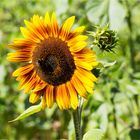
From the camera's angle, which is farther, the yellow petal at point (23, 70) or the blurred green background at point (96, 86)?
the blurred green background at point (96, 86)

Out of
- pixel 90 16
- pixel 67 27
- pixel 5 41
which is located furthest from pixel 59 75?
pixel 5 41

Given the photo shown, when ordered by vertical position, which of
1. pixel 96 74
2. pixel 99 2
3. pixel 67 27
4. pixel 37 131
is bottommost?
pixel 37 131

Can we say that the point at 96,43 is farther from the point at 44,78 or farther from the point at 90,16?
the point at 90,16

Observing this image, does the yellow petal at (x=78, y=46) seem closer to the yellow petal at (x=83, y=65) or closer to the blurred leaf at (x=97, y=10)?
the yellow petal at (x=83, y=65)

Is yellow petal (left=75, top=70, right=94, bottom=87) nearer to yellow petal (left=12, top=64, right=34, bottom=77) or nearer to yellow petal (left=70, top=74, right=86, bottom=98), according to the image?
yellow petal (left=70, top=74, right=86, bottom=98)

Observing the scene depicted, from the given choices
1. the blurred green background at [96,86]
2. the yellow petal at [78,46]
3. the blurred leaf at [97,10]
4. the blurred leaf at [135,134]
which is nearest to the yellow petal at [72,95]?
the yellow petal at [78,46]

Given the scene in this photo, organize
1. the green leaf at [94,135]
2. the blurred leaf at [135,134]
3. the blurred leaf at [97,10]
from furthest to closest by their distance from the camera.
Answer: the blurred leaf at [135,134], the blurred leaf at [97,10], the green leaf at [94,135]

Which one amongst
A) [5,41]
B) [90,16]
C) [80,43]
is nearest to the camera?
[80,43]
